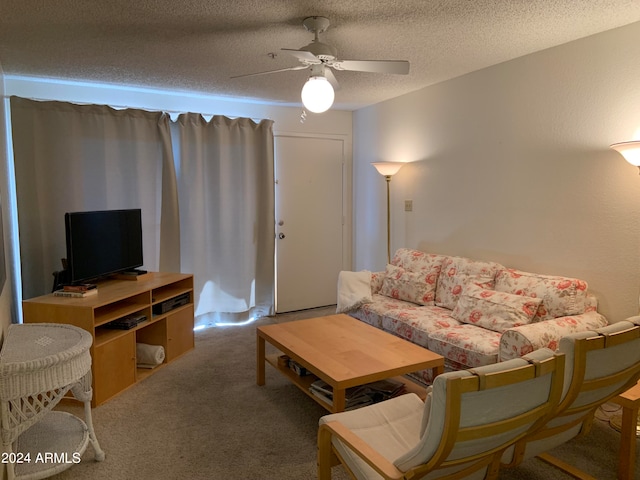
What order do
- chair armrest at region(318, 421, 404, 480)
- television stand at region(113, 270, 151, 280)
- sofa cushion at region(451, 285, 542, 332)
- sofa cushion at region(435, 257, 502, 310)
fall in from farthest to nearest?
1. television stand at region(113, 270, 151, 280)
2. sofa cushion at region(435, 257, 502, 310)
3. sofa cushion at region(451, 285, 542, 332)
4. chair armrest at region(318, 421, 404, 480)

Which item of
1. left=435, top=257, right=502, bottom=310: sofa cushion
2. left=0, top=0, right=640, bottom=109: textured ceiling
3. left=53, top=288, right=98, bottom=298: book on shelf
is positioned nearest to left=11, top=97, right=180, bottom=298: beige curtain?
left=0, top=0, right=640, bottom=109: textured ceiling

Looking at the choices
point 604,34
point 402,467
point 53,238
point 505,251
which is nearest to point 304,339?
point 402,467

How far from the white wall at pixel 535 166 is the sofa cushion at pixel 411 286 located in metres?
0.41

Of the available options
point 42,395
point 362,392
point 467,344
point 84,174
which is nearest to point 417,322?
point 467,344

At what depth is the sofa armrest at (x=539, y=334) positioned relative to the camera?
2561 mm

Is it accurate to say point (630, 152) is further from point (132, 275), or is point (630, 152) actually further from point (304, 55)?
point (132, 275)

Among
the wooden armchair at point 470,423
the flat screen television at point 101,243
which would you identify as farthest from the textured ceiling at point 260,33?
the wooden armchair at point 470,423

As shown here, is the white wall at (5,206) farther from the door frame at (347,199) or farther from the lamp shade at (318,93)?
the door frame at (347,199)

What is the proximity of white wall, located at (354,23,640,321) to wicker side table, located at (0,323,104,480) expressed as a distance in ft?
9.93

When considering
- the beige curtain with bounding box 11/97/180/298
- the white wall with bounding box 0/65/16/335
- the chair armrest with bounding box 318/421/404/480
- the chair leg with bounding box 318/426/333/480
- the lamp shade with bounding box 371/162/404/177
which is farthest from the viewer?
the lamp shade with bounding box 371/162/404/177

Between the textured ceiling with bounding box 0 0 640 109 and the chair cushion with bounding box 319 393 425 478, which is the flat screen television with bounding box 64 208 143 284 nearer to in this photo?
the textured ceiling with bounding box 0 0 640 109

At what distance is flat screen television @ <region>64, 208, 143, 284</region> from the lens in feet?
10.1

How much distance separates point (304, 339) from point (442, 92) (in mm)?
2610

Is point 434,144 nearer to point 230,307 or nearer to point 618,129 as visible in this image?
point 618,129
